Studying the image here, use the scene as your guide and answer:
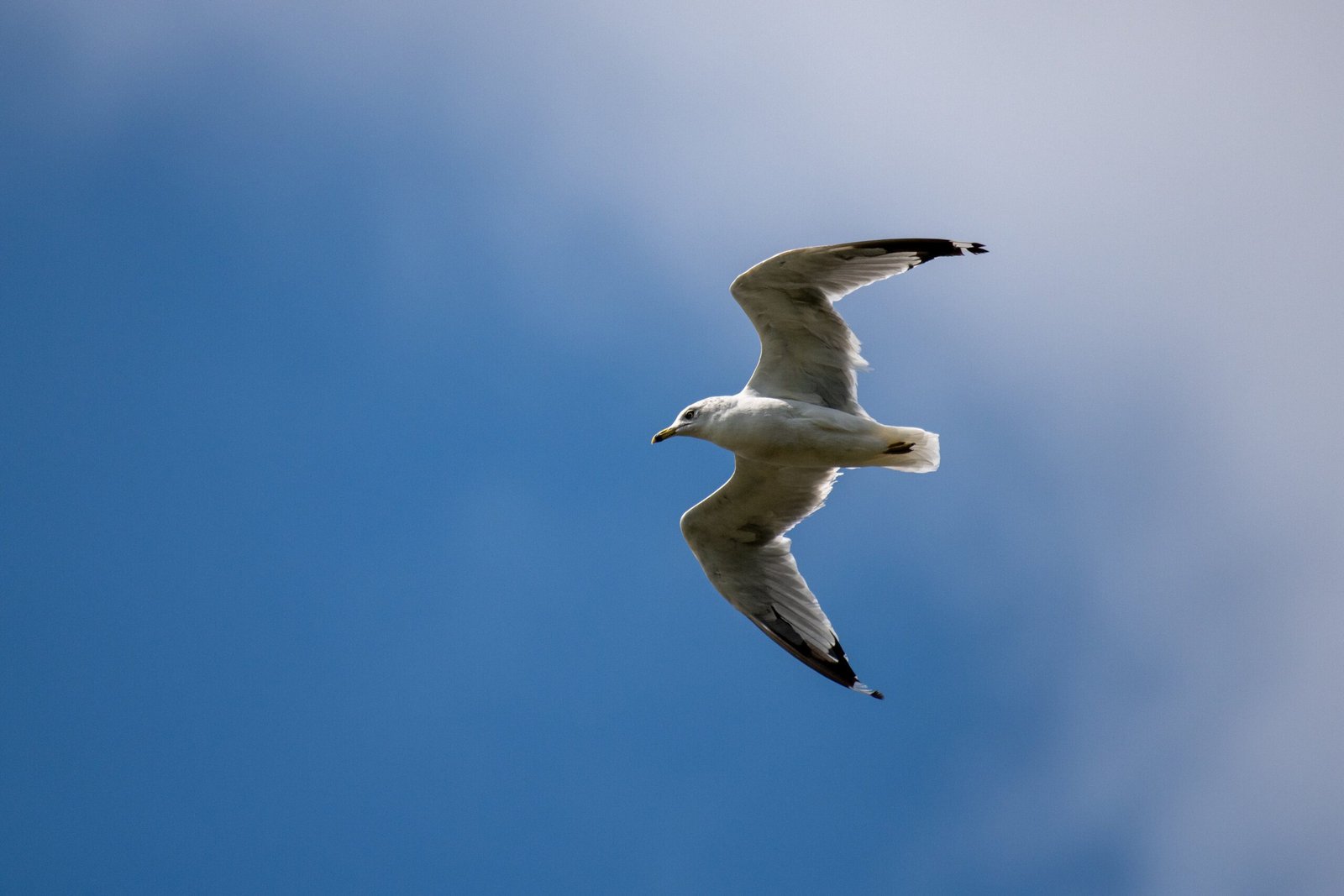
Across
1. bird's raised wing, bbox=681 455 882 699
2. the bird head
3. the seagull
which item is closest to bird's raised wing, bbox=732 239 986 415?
the seagull

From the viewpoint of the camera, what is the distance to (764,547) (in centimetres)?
1044

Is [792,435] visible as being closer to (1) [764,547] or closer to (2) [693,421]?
(2) [693,421]

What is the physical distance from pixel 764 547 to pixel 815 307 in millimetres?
2136

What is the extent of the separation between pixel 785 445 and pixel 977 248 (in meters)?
1.91

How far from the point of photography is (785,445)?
941 cm

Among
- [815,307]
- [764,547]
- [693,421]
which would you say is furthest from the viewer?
[764,547]

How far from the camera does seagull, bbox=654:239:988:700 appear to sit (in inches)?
359

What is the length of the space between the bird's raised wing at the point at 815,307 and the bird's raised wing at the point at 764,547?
783 mm

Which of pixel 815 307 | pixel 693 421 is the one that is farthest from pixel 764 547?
pixel 815 307

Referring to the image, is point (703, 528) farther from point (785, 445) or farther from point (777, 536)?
point (785, 445)

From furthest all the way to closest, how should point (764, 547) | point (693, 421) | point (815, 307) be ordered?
point (764, 547) → point (693, 421) → point (815, 307)

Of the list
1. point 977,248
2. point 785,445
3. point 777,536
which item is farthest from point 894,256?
point 777,536

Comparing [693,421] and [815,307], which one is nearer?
[815,307]

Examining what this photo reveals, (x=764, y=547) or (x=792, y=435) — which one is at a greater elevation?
(x=792, y=435)
